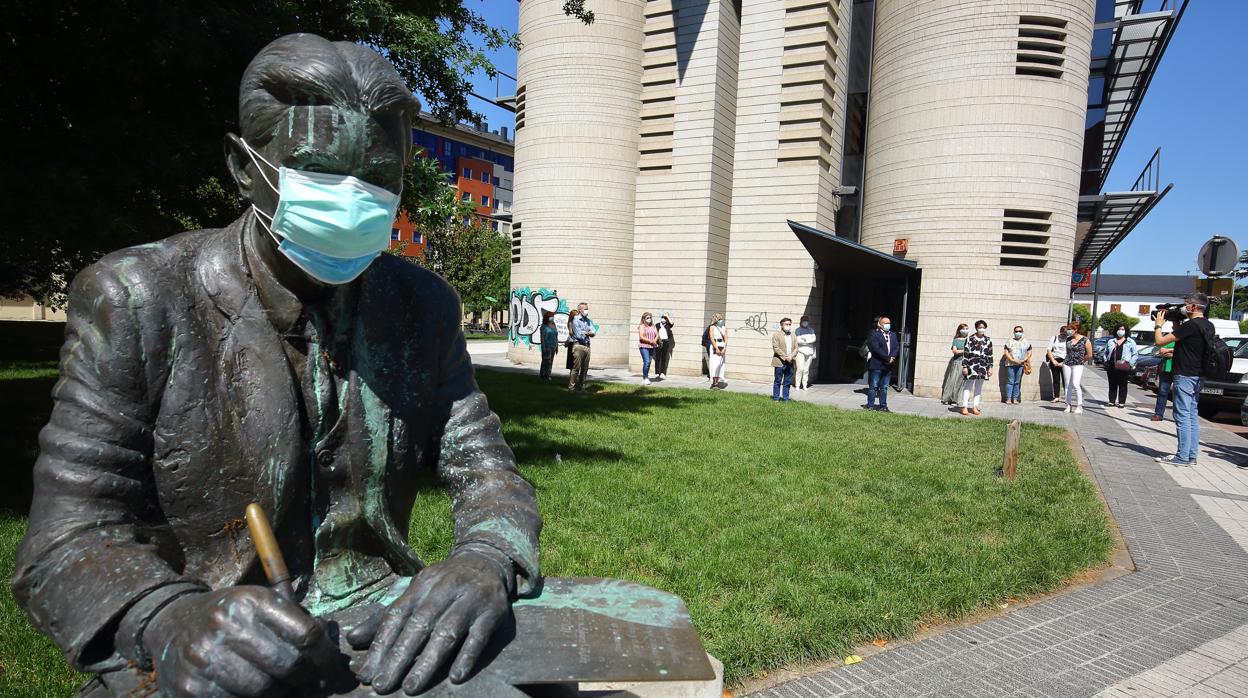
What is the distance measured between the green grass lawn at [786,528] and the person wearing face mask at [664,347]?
8208 mm

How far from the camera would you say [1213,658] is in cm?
406

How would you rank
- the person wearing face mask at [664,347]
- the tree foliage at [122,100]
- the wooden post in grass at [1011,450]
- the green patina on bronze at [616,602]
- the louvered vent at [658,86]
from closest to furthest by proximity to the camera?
the green patina on bronze at [616,602] < the tree foliage at [122,100] < the wooden post in grass at [1011,450] < the person wearing face mask at [664,347] < the louvered vent at [658,86]

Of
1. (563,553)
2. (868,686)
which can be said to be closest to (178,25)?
(563,553)

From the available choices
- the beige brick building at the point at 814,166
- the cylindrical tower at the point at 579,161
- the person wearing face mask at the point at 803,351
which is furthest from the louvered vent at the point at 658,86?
the person wearing face mask at the point at 803,351

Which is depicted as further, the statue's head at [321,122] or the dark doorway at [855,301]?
the dark doorway at [855,301]

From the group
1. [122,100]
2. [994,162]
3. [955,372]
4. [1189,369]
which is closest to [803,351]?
[955,372]

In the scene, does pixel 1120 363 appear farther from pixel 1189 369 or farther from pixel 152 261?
pixel 152 261

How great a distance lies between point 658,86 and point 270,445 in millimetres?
19972

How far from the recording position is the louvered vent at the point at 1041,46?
50.9 ft

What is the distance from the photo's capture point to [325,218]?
1.38 m

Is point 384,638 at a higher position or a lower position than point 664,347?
higher

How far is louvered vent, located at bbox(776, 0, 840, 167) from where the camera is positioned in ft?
57.2

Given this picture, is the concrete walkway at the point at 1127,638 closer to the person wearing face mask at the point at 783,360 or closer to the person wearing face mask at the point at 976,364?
the person wearing face mask at the point at 976,364

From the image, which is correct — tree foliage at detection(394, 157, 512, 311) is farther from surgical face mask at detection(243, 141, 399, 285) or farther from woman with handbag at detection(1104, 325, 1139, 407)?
surgical face mask at detection(243, 141, 399, 285)
